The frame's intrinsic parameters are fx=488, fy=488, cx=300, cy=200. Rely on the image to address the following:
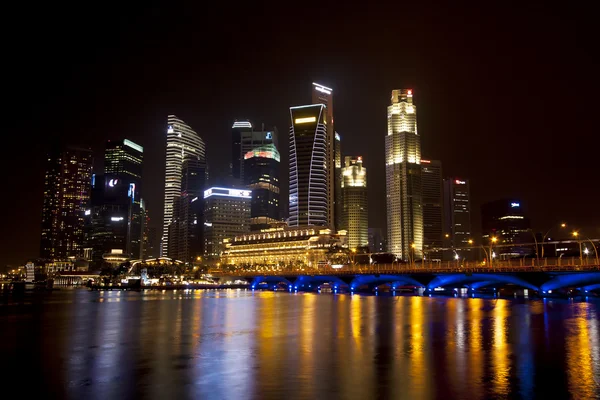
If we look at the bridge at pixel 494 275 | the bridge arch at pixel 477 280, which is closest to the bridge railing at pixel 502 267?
the bridge at pixel 494 275

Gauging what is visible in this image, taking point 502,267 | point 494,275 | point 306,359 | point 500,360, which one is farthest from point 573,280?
point 306,359

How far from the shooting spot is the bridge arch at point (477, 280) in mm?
91312

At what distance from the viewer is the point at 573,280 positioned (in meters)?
84.7

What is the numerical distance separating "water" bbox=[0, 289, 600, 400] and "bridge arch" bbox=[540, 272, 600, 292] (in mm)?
33675

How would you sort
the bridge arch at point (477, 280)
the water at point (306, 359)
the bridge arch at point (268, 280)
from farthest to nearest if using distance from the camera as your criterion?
the bridge arch at point (268, 280), the bridge arch at point (477, 280), the water at point (306, 359)

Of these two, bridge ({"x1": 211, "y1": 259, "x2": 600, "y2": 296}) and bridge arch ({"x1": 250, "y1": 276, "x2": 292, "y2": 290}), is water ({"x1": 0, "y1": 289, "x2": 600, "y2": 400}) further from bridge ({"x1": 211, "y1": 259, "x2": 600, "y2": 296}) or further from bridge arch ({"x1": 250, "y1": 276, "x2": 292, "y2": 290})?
bridge arch ({"x1": 250, "y1": 276, "x2": 292, "y2": 290})

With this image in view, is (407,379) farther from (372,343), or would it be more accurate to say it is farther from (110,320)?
(110,320)

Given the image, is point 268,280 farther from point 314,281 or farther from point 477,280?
point 477,280

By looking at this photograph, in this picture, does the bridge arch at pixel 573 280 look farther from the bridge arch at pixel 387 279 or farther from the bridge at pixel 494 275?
the bridge arch at pixel 387 279

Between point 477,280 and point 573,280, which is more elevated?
point 573,280

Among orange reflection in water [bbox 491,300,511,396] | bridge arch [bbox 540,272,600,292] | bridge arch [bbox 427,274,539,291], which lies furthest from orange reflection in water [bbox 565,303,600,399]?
bridge arch [bbox 427,274,539,291]

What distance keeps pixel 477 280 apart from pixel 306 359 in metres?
83.4

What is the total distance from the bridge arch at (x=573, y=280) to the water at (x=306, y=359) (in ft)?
110

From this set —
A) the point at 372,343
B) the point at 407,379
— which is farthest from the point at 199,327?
the point at 407,379
